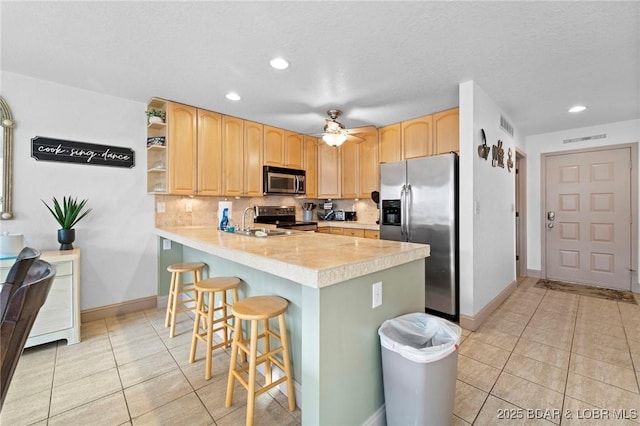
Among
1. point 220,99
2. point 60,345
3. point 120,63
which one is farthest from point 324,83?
point 60,345

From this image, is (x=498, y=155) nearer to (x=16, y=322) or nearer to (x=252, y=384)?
(x=252, y=384)

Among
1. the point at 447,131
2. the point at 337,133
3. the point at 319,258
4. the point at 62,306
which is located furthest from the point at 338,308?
the point at 447,131

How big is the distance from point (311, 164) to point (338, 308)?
3.54 m

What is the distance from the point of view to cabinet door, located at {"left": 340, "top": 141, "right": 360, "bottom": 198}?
14.4 feet

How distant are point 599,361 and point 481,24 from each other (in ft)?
8.49

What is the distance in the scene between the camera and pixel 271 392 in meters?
1.80

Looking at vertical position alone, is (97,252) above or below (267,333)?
above

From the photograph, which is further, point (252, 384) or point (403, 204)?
point (403, 204)

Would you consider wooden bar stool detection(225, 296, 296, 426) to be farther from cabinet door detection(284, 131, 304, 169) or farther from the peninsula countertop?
cabinet door detection(284, 131, 304, 169)

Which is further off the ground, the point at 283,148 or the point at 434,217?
the point at 283,148

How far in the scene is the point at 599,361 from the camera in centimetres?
213

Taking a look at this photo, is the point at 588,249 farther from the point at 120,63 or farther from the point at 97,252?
the point at 97,252

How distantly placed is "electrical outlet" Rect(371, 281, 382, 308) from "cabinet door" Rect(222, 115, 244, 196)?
8.68 ft

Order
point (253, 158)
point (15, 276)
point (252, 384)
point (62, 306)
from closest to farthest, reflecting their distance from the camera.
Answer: point (15, 276), point (252, 384), point (62, 306), point (253, 158)
